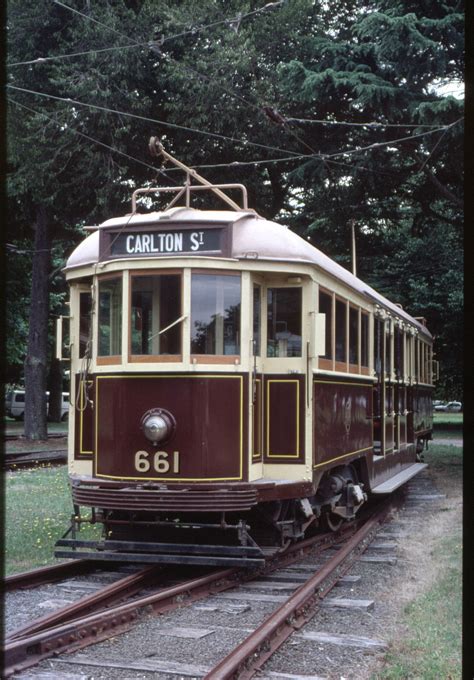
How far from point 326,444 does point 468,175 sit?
185 inches

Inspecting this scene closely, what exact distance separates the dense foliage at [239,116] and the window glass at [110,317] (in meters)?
7.82

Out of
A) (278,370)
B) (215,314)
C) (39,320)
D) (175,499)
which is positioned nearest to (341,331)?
(278,370)

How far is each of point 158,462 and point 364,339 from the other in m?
4.24

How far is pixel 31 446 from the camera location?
2405 cm

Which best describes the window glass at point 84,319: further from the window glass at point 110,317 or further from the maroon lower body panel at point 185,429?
the maroon lower body panel at point 185,429

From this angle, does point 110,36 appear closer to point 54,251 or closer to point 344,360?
point 54,251

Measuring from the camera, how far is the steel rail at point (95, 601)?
601cm

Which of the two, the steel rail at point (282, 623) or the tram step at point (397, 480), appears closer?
the steel rail at point (282, 623)

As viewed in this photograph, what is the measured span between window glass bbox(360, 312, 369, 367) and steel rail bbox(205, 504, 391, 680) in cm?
266

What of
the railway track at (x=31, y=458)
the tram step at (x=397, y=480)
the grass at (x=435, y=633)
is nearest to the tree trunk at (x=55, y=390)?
the railway track at (x=31, y=458)

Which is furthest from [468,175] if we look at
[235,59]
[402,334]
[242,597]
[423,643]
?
[235,59]

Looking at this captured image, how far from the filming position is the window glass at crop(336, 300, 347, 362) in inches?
388

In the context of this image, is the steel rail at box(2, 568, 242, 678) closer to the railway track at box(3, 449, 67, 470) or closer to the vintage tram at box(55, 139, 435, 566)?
the vintage tram at box(55, 139, 435, 566)

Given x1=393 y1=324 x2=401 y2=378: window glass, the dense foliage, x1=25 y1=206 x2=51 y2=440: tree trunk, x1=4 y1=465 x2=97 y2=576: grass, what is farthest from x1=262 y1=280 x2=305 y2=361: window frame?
x1=25 y1=206 x2=51 y2=440: tree trunk
